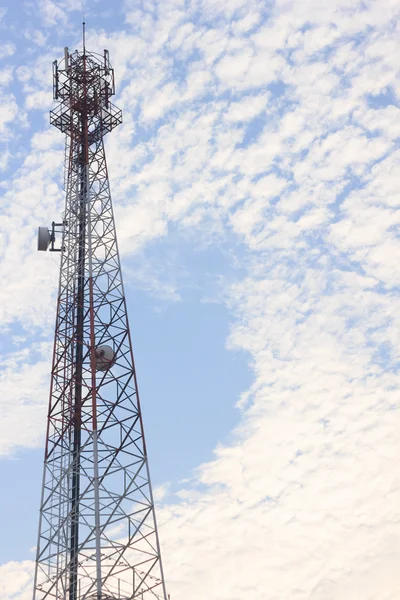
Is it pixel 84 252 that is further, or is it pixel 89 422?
pixel 84 252


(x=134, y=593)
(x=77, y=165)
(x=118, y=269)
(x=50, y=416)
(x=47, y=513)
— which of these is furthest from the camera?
(x=77, y=165)

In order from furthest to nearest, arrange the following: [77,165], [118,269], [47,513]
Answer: [77,165], [118,269], [47,513]

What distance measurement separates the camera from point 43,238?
2152 inches

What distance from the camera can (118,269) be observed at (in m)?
51.4

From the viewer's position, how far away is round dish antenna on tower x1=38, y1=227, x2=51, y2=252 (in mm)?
54656

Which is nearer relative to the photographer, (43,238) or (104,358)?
(104,358)

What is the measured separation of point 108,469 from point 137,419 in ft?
12.5

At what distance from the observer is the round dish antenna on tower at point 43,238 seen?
54656 mm

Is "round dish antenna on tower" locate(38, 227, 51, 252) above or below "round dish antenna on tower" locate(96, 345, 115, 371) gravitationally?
above

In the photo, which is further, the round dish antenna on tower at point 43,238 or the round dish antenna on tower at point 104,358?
the round dish antenna on tower at point 43,238

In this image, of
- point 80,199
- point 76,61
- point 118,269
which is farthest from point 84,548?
point 76,61

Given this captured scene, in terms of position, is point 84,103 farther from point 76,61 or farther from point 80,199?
point 80,199

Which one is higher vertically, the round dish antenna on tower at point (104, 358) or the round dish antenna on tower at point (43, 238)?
the round dish antenna on tower at point (43, 238)

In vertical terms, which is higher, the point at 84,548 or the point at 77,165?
the point at 77,165
